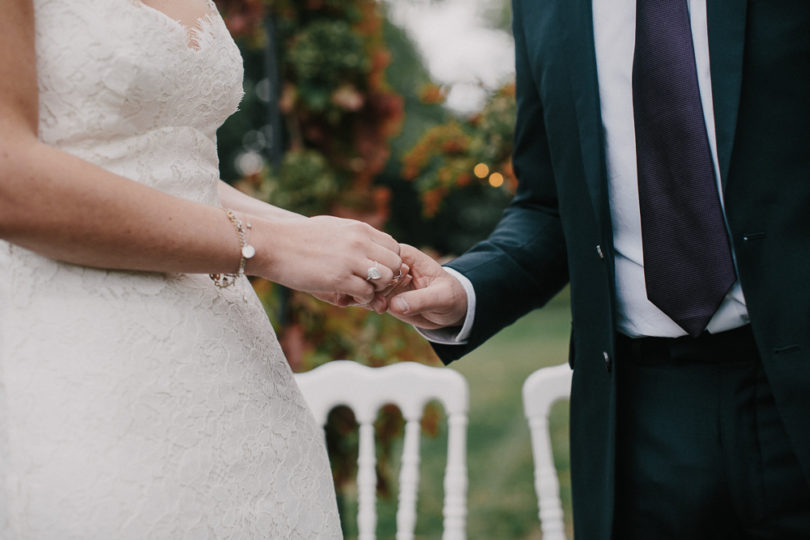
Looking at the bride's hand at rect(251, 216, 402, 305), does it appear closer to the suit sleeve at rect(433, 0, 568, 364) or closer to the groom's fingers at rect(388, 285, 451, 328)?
the groom's fingers at rect(388, 285, 451, 328)

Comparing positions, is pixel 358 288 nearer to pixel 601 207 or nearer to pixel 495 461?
pixel 601 207

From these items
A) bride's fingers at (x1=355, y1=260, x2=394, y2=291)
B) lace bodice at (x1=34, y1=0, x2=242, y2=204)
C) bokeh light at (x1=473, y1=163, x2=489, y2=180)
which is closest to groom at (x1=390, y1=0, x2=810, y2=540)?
bride's fingers at (x1=355, y1=260, x2=394, y2=291)

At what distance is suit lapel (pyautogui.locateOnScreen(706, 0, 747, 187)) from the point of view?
1287 millimetres

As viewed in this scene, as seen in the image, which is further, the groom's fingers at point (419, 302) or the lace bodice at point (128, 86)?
the groom's fingers at point (419, 302)

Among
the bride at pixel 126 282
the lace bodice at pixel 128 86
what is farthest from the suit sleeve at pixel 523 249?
the lace bodice at pixel 128 86

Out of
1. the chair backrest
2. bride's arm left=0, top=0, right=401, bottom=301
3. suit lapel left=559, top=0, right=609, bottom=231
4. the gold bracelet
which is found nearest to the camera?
bride's arm left=0, top=0, right=401, bottom=301

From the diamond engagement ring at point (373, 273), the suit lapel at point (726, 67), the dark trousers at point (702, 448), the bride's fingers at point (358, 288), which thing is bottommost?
the dark trousers at point (702, 448)

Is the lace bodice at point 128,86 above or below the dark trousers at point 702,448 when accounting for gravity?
above

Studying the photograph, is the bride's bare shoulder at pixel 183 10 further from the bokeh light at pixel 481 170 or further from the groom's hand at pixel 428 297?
the bokeh light at pixel 481 170

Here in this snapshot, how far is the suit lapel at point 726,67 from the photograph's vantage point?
1.29 meters

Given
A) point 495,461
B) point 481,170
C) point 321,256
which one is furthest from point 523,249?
point 495,461

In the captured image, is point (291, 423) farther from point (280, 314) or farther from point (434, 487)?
point (434, 487)

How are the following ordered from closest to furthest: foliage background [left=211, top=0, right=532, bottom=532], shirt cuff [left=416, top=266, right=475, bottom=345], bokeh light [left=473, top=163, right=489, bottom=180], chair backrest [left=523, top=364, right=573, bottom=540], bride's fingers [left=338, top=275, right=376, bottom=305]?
→ bride's fingers [left=338, top=275, right=376, bottom=305]
shirt cuff [left=416, top=266, right=475, bottom=345]
chair backrest [left=523, top=364, right=573, bottom=540]
bokeh light [left=473, top=163, right=489, bottom=180]
foliage background [left=211, top=0, right=532, bottom=532]

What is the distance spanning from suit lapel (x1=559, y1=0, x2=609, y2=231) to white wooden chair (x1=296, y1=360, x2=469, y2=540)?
89cm
